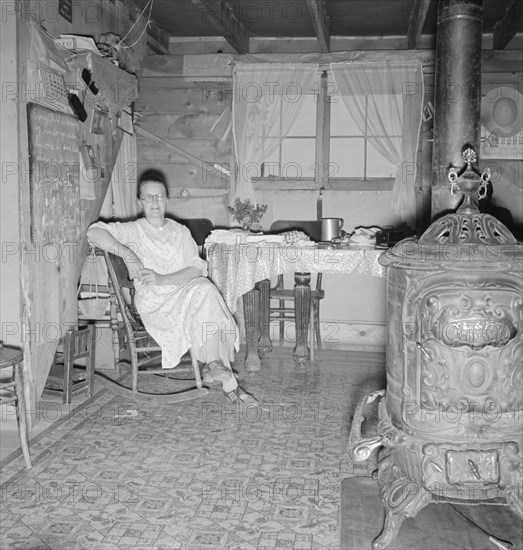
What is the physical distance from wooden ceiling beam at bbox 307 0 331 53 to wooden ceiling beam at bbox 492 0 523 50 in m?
1.43

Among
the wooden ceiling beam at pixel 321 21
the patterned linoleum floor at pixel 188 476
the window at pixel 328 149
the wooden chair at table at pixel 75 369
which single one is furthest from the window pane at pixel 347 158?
the wooden chair at table at pixel 75 369

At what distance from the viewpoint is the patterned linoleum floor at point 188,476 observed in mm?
2139

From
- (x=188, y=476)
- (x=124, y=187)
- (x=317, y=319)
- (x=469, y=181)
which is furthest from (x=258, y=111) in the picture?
(x=188, y=476)

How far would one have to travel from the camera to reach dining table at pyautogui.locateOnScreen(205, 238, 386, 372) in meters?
4.06

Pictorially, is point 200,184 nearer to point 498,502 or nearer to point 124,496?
point 124,496

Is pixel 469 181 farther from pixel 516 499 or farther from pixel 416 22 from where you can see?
pixel 416 22

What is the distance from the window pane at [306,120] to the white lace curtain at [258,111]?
0.29 feet

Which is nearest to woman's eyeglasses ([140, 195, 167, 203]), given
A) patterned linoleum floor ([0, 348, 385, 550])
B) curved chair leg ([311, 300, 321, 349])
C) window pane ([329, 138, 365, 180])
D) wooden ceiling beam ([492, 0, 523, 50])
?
patterned linoleum floor ([0, 348, 385, 550])

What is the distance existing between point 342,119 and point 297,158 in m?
0.54

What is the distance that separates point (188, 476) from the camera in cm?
263

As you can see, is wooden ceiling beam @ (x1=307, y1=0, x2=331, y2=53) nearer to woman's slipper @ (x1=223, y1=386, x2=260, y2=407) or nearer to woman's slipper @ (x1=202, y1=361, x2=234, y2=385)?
woman's slipper @ (x1=202, y1=361, x2=234, y2=385)

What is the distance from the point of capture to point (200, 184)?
592 centimetres

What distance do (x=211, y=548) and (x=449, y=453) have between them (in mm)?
838

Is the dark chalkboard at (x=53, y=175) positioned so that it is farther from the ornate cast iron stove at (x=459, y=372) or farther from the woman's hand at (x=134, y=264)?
the ornate cast iron stove at (x=459, y=372)
